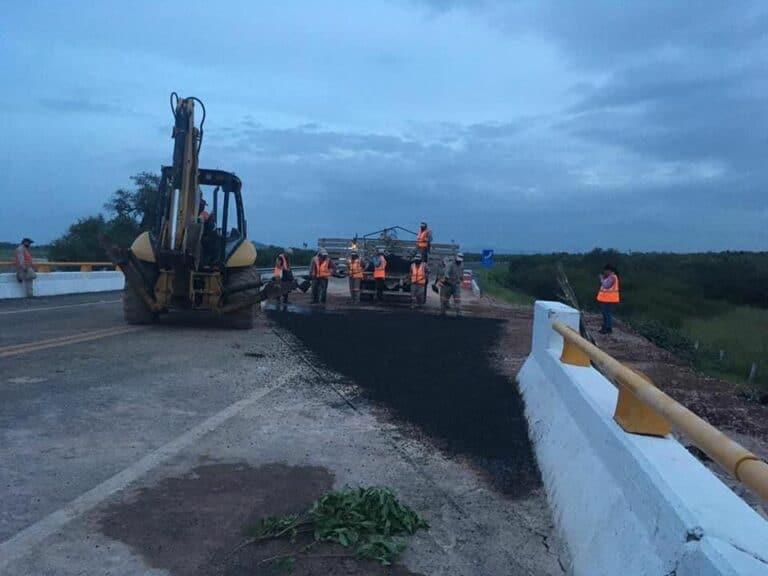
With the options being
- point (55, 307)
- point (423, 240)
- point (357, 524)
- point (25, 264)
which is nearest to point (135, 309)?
point (55, 307)

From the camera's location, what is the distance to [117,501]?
5277 mm

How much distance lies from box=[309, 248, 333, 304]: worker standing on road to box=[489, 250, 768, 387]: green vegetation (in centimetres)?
727

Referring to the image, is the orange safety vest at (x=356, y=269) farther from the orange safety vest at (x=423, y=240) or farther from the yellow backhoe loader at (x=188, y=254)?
the yellow backhoe loader at (x=188, y=254)

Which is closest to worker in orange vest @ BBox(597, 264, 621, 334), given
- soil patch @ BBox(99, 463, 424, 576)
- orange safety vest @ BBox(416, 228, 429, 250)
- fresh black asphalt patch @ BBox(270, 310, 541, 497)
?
fresh black asphalt patch @ BBox(270, 310, 541, 497)

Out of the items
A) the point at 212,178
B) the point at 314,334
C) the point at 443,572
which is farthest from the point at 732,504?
the point at 212,178

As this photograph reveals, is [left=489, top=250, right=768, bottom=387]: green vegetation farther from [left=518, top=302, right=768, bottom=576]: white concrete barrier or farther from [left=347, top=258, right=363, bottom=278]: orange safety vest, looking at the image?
[left=518, top=302, right=768, bottom=576]: white concrete barrier

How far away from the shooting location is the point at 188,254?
45.8ft

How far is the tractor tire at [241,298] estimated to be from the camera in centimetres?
1508

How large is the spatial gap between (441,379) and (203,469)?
16.2ft

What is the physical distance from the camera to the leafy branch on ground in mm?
4676

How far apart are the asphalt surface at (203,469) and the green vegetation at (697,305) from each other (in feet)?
36.4

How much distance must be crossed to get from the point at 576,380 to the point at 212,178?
1103 cm

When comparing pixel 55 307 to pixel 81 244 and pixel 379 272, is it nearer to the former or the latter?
pixel 379 272

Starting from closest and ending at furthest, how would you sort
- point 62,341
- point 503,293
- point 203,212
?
point 62,341 < point 203,212 < point 503,293
